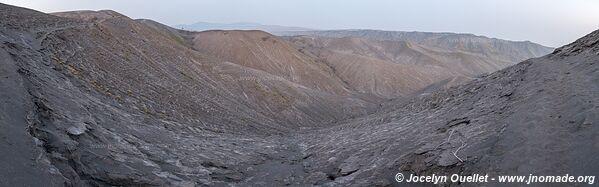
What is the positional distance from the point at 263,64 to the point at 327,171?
38069 millimetres

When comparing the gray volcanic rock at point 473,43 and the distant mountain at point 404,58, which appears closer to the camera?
the distant mountain at point 404,58

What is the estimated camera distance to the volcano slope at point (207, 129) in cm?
873

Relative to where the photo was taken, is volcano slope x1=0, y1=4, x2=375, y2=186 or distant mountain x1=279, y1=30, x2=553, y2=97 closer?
volcano slope x1=0, y1=4, x2=375, y2=186

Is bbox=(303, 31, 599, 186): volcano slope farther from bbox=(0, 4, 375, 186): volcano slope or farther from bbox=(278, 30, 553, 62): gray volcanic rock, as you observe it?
bbox=(278, 30, 553, 62): gray volcanic rock

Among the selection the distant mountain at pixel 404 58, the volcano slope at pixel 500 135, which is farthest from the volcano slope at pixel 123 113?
the distant mountain at pixel 404 58

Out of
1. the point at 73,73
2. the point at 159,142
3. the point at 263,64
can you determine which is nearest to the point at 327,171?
the point at 159,142

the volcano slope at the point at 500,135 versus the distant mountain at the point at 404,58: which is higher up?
the distant mountain at the point at 404,58

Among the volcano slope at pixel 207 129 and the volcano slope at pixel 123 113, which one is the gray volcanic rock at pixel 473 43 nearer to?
the volcano slope at pixel 123 113

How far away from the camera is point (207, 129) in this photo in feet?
62.7

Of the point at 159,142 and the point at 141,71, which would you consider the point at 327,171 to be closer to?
the point at 159,142

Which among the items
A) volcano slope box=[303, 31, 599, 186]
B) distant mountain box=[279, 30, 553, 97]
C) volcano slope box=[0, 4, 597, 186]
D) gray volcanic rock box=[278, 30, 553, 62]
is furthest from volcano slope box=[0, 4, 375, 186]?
gray volcanic rock box=[278, 30, 553, 62]

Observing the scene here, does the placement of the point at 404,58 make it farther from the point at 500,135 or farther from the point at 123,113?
the point at 500,135

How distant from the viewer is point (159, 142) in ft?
44.9

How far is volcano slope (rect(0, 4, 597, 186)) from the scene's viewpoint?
28.7 feet
